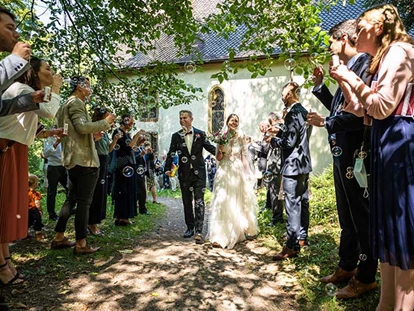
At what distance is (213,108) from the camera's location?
67.0 feet

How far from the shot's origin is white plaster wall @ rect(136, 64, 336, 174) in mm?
16781

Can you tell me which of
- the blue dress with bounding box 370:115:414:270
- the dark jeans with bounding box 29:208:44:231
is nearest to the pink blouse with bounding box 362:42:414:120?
the blue dress with bounding box 370:115:414:270

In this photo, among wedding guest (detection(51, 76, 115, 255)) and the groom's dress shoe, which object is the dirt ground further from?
the groom's dress shoe

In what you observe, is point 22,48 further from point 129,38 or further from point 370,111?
point 129,38

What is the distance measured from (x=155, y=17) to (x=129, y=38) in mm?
671

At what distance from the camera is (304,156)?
4348 millimetres

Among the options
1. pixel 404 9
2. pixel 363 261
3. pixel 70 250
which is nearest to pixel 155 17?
pixel 70 250

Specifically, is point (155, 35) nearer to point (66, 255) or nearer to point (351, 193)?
point (66, 255)

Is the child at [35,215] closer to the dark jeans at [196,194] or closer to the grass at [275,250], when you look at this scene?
the grass at [275,250]

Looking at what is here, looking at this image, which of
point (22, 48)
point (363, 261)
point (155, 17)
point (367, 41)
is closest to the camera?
point (367, 41)

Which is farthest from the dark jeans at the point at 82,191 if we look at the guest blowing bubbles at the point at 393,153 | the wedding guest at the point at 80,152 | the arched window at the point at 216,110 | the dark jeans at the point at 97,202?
the arched window at the point at 216,110

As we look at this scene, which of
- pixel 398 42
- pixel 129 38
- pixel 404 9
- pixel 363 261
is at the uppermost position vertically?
pixel 404 9

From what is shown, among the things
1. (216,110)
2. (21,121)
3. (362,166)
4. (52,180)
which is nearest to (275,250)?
(362,166)

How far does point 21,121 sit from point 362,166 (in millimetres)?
3211
